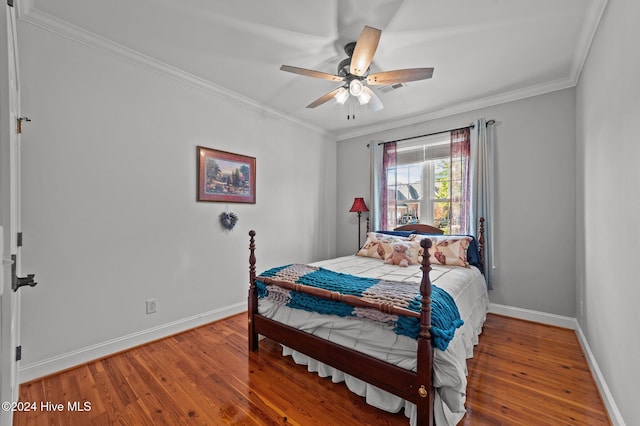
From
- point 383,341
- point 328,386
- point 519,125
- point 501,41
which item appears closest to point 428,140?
point 519,125

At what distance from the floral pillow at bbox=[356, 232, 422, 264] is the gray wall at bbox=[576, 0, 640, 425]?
1.47 metres

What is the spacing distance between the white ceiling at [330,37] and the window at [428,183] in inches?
32.7

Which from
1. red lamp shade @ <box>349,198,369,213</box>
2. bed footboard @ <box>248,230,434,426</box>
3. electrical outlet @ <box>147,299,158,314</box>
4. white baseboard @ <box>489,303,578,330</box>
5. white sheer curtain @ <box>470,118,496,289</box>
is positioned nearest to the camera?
bed footboard @ <box>248,230,434,426</box>

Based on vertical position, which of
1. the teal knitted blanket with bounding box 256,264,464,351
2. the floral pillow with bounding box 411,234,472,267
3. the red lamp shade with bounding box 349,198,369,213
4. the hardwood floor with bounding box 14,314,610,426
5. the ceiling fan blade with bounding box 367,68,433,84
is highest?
the ceiling fan blade with bounding box 367,68,433,84

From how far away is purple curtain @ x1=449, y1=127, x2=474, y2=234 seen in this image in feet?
11.6

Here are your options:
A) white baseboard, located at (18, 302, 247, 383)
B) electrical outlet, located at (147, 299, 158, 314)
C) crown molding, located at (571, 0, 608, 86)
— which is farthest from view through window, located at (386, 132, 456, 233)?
electrical outlet, located at (147, 299, 158, 314)

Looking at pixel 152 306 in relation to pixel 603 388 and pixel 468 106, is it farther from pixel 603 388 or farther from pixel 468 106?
pixel 468 106

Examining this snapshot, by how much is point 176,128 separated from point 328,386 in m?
2.78

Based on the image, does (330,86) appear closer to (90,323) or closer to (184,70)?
(184,70)

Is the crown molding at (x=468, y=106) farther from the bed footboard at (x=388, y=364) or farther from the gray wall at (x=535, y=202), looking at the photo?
the bed footboard at (x=388, y=364)

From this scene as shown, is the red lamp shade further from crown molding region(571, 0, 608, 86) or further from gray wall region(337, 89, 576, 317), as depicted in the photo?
crown molding region(571, 0, 608, 86)

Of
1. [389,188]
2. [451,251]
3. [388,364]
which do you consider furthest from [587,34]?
[388,364]

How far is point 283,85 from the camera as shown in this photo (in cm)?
311

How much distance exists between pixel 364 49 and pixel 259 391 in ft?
8.23
